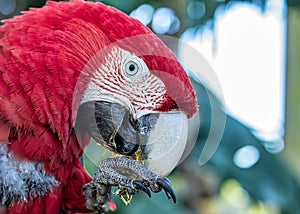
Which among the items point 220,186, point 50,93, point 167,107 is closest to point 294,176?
point 220,186

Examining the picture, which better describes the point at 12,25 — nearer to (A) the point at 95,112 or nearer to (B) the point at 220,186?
(A) the point at 95,112

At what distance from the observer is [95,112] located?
2.49 ft

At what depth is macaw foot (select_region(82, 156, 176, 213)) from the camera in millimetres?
698

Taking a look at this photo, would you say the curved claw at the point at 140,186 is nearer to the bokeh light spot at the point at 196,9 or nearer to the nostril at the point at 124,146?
the nostril at the point at 124,146

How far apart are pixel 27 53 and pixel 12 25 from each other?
70 millimetres

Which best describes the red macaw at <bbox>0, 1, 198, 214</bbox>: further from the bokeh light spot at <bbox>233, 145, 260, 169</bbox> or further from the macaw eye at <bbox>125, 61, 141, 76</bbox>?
the bokeh light spot at <bbox>233, 145, 260, 169</bbox>

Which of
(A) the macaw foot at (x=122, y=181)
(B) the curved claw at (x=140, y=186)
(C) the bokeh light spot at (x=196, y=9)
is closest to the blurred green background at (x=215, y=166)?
(C) the bokeh light spot at (x=196, y=9)

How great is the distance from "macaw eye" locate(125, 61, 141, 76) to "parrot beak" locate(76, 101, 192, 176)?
52 mm

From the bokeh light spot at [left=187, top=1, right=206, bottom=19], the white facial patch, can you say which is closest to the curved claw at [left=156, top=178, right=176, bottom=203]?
the white facial patch

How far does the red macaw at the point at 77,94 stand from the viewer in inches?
28.4

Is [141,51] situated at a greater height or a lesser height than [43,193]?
greater

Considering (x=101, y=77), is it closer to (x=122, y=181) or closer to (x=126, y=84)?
(x=126, y=84)

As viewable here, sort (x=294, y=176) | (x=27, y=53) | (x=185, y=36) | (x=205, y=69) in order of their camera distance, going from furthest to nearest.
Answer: (x=294, y=176)
(x=185, y=36)
(x=205, y=69)
(x=27, y=53)

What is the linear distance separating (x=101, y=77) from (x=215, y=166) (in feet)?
1.92
